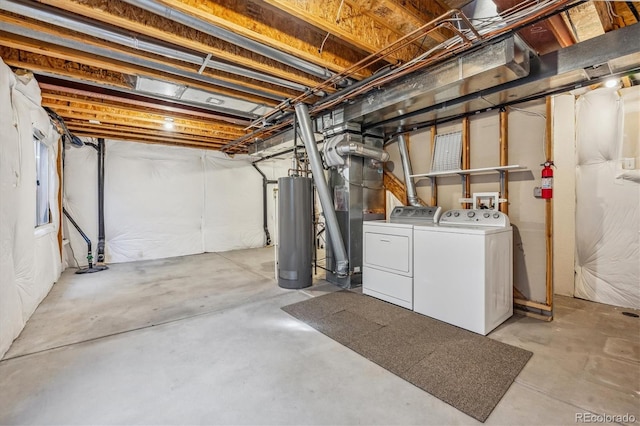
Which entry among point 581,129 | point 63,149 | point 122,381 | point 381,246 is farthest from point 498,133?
point 63,149

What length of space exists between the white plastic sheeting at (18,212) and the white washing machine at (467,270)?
3717 mm

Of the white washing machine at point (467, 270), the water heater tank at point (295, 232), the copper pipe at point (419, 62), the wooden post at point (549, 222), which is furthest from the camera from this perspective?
the water heater tank at point (295, 232)

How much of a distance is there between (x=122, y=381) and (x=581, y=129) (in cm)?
528

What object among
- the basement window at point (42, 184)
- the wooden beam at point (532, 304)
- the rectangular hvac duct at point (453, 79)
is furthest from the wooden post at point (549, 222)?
the basement window at point (42, 184)

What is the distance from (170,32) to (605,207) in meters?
4.86

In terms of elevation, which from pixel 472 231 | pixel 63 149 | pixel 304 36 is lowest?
pixel 472 231

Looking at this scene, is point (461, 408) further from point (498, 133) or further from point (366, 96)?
point (366, 96)

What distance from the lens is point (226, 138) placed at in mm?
5844

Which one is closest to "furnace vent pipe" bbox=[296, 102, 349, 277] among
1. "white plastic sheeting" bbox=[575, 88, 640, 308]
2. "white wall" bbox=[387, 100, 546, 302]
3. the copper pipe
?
the copper pipe

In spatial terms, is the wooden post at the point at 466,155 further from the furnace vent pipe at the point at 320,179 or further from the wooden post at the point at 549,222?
the furnace vent pipe at the point at 320,179

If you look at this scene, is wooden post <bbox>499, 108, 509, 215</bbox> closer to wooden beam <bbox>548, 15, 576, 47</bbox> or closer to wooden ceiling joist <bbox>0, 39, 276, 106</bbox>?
wooden beam <bbox>548, 15, 576, 47</bbox>

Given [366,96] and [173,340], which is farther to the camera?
[366,96]

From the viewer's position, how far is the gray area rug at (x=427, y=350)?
1768mm

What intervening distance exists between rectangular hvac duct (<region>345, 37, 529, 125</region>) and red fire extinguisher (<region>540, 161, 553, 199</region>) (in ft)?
3.07
